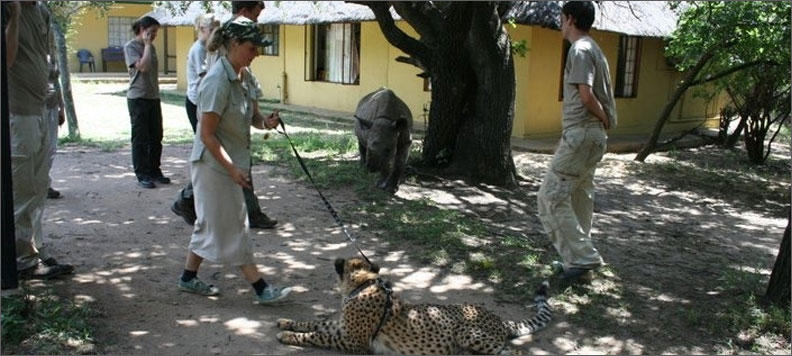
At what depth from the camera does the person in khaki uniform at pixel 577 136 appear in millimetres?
4742

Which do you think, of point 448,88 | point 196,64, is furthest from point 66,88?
point 448,88

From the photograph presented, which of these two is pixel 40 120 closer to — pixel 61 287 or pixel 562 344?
pixel 61 287

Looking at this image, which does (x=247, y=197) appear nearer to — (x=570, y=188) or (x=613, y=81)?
(x=570, y=188)

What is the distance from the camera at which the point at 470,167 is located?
9062mm

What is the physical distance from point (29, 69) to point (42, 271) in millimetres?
1280

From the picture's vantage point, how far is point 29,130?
4434 millimetres

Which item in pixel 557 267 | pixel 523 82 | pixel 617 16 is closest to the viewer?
pixel 557 267

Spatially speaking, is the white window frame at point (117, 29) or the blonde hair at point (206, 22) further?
the white window frame at point (117, 29)

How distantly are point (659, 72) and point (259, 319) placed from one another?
14.4 meters

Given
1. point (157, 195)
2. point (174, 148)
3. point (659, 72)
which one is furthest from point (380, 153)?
point (659, 72)

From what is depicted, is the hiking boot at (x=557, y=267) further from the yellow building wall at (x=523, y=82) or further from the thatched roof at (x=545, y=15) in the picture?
the yellow building wall at (x=523, y=82)

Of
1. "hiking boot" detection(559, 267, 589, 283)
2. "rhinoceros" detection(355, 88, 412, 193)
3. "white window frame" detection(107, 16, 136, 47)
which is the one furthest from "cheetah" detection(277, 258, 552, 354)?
"white window frame" detection(107, 16, 136, 47)

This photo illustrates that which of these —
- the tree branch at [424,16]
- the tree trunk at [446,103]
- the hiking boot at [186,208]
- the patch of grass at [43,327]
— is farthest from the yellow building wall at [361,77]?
the patch of grass at [43,327]

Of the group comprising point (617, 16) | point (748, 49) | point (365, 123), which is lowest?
point (365, 123)
